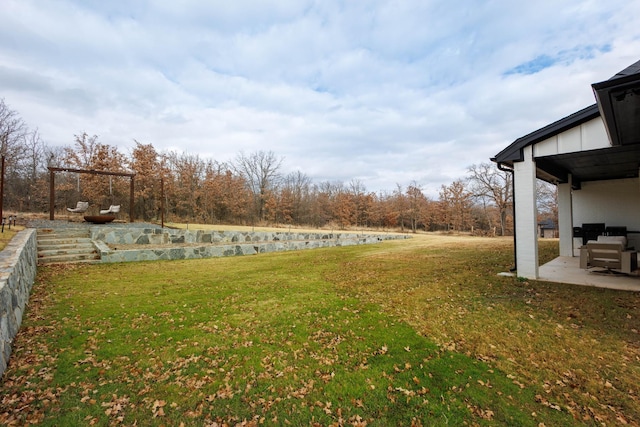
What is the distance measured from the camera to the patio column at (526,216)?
5.46m

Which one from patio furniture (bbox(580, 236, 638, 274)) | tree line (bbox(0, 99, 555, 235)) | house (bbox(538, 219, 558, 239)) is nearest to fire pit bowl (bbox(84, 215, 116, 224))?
tree line (bbox(0, 99, 555, 235))

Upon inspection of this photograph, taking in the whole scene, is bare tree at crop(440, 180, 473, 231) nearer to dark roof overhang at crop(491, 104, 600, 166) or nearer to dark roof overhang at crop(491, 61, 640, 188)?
dark roof overhang at crop(491, 61, 640, 188)

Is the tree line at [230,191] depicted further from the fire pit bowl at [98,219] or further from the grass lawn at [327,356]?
the grass lawn at [327,356]

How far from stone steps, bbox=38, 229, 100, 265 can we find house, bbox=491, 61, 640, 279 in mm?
10818

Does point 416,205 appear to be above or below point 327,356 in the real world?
above

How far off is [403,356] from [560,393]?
1.28 metres

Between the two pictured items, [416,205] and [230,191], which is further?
[416,205]

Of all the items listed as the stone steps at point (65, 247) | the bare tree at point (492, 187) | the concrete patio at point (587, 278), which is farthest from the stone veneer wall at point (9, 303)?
the bare tree at point (492, 187)

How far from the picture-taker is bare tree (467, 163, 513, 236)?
Answer: 23.9m

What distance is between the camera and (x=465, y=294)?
4.85 m

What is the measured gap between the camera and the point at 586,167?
7480mm

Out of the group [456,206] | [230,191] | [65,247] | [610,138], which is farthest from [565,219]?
[230,191]

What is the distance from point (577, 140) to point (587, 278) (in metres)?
2.78

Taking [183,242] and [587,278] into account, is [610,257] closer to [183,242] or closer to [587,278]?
[587,278]
